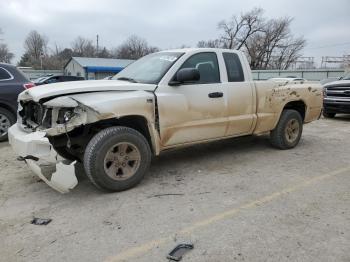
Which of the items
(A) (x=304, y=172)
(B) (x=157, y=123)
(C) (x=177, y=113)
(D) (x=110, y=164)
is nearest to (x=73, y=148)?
(D) (x=110, y=164)

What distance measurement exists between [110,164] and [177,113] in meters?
1.15

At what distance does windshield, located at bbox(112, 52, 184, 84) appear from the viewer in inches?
191

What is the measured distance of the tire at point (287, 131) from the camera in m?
6.42

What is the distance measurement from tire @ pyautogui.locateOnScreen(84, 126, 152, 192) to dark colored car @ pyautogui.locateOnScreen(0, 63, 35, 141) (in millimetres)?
4214

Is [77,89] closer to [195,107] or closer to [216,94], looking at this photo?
[195,107]

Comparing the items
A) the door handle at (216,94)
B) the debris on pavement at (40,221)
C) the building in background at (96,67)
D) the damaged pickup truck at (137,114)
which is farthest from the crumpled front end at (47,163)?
the building in background at (96,67)

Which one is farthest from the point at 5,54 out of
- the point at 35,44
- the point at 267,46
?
the point at 267,46

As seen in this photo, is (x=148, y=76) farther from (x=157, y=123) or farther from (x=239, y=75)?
(x=239, y=75)

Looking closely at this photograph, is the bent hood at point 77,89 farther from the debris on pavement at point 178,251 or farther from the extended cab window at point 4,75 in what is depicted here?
the extended cab window at point 4,75

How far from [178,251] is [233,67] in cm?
340

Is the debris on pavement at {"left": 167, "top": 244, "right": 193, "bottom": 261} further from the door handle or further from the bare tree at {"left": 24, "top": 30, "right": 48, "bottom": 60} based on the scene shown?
the bare tree at {"left": 24, "top": 30, "right": 48, "bottom": 60}

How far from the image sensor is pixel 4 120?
746 cm

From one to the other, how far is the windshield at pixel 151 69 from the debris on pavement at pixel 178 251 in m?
2.34

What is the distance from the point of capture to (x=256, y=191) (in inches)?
172
